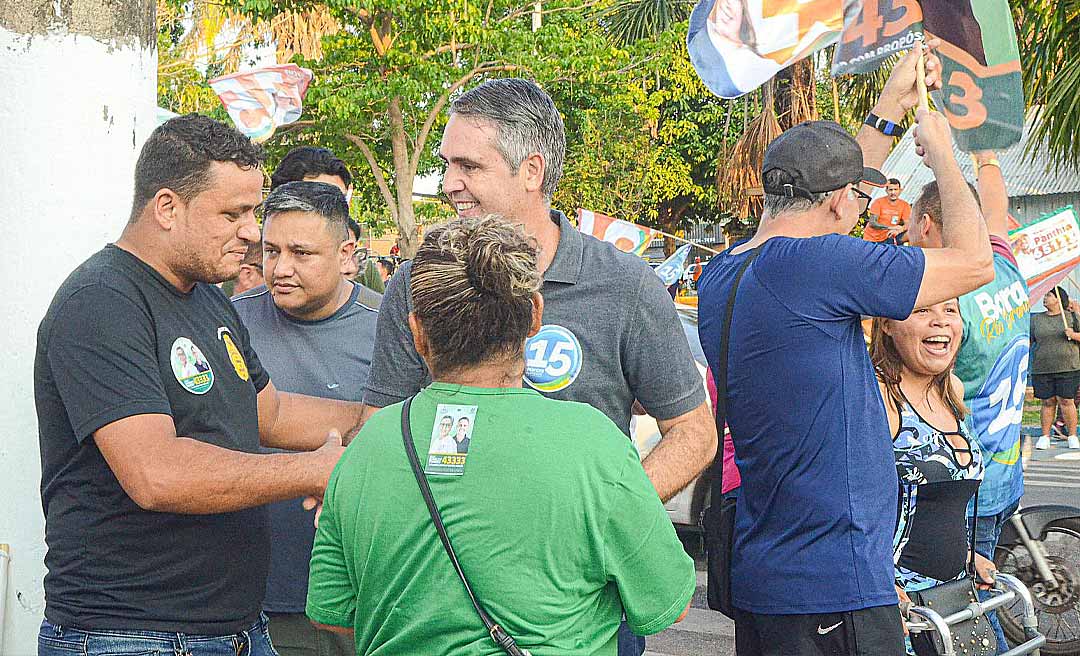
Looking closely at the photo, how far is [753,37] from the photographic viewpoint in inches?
155

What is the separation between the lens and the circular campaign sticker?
2.61m

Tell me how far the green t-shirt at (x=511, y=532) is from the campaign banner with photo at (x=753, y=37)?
84.8 inches

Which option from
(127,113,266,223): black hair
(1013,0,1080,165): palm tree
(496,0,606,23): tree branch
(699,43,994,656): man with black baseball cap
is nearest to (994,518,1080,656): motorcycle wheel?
(699,43,994,656): man with black baseball cap

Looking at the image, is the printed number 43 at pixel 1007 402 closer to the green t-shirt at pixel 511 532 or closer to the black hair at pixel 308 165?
the green t-shirt at pixel 511 532

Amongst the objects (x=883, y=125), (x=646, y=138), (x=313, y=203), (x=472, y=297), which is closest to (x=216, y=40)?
(x=646, y=138)

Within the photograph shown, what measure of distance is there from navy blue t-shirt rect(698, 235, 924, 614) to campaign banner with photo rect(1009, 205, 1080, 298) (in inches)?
148

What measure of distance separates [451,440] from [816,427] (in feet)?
4.35

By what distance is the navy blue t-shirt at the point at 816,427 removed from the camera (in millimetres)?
2941

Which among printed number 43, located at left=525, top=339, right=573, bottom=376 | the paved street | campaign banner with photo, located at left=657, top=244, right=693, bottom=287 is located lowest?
the paved street

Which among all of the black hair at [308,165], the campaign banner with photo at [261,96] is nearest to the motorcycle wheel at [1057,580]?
the black hair at [308,165]

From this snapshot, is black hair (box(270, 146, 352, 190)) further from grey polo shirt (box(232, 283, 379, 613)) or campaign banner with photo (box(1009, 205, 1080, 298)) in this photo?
campaign banner with photo (box(1009, 205, 1080, 298))

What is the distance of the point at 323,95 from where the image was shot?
691 inches

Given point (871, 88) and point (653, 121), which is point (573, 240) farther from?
point (653, 121)

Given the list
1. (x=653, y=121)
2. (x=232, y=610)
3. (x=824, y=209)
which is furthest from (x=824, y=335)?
(x=653, y=121)
